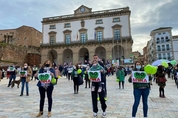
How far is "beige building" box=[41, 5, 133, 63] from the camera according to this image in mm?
38938

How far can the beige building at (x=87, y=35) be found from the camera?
38938 millimetres

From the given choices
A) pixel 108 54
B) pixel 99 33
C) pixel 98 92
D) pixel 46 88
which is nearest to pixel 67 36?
pixel 99 33

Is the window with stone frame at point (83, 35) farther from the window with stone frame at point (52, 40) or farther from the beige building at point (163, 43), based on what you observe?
the beige building at point (163, 43)

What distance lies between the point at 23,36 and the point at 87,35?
26783mm

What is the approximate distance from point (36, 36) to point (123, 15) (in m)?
34.8

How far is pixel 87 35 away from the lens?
41438 mm

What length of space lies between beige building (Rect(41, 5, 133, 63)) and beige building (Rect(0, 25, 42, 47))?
12694mm

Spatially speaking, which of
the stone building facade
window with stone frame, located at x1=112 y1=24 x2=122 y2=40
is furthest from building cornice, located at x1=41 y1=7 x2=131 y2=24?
the stone building facade

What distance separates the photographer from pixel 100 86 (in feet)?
15.0

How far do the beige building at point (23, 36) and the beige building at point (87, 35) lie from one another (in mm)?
12694

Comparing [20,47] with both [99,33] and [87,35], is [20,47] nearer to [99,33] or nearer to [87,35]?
[87,35]

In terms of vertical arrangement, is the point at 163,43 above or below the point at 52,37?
above

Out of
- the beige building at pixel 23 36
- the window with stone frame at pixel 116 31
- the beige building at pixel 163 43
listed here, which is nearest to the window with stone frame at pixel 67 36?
the window with stone frame at pixel 116 31

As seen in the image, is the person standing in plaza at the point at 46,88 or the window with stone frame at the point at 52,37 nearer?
the person standing in plaza at the point at 46,88
